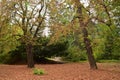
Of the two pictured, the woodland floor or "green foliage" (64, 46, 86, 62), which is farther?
"green foliage" (64, 46, 86, 62)

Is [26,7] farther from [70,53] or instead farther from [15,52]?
[70,53]

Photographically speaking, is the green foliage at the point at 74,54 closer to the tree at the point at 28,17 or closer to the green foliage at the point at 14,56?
the green foliage at the point at 14,56

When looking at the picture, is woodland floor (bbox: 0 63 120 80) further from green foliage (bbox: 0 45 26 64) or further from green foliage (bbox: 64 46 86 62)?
green foliage (bbox: 64 46 86 62)

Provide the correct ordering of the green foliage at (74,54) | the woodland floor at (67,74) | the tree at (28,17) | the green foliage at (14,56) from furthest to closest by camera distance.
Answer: the green foliage at (74,54) → the green foliage at (14,56) → the tree at (28,17) → the woodland floor at (67,74)

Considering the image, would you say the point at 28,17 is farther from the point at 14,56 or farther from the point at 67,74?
the point at 14,56

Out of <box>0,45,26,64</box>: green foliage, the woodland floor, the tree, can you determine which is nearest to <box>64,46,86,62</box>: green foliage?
<box>0,45,26,64</box>: green foliage

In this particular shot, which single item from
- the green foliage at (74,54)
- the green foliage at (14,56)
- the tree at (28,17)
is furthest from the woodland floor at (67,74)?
the green foliage at (74,54)

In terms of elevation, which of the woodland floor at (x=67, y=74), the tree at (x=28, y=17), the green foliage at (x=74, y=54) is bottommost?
the woodland floor at (x=67, y=74)

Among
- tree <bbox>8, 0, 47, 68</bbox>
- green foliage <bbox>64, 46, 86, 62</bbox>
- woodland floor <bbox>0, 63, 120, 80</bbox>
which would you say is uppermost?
tree <bbox>8, 0, 47, 68</bbox>

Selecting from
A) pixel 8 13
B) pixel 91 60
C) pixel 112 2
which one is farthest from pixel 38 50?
pixel 112 2

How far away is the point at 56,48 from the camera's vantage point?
39.5 metres

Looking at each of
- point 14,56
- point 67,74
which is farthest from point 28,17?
point 14,56

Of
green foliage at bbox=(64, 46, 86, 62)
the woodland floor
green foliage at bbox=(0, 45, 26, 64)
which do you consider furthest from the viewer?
green foliage at bbox=(64, 46, 86, 62)

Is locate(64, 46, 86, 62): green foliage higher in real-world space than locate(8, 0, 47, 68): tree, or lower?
lower
